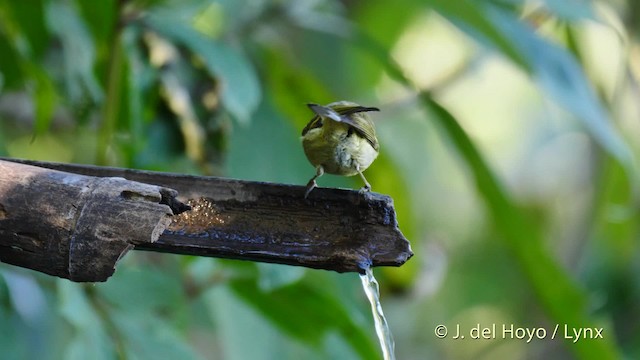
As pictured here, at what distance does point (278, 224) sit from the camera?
161 cm

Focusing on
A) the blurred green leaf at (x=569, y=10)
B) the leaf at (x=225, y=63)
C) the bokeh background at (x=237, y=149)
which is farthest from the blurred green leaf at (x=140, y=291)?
the blurred green leaf at (x=569, y=10)

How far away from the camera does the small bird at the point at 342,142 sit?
174cm

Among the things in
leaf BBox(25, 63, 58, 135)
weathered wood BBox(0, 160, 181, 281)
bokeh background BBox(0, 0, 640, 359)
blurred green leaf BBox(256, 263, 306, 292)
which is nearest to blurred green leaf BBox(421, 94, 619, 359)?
bokeh background BBox(0, 0, 640, 359)

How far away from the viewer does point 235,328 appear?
274 cm

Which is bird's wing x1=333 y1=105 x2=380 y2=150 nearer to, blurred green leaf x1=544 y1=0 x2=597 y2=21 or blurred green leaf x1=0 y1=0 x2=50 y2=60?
blurred green leaf x1=544 y1=0 x2=597 y2=21

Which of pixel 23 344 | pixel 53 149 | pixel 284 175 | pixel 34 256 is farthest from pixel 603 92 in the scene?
pixel 34 256

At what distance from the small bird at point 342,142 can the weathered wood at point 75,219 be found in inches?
17.4

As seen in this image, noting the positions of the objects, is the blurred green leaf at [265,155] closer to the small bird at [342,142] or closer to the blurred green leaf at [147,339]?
the blurred green leaf at [147,339]

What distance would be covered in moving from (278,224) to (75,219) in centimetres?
38

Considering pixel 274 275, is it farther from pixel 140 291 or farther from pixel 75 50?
pixel 75 50

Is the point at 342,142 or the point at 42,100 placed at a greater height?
the point at 42,100

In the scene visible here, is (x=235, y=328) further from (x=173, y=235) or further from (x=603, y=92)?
(x=603, y=92)

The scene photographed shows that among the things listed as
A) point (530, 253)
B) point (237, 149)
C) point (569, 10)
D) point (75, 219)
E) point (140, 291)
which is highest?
point (569, 10)

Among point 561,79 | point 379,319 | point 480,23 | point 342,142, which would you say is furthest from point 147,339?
point 561,79
